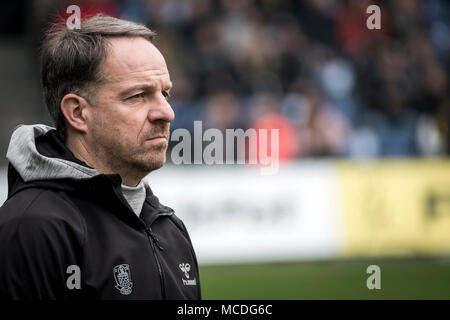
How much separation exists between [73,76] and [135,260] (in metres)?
0.76

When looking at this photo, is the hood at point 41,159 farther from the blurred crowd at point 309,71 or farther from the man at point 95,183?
the blurred crowd at point 309,71

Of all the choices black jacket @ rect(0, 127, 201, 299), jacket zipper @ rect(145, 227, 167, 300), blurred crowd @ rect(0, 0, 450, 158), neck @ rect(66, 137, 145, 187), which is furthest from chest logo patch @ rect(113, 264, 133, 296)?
blurred crowd @ rect(0, 0, 450, 158)

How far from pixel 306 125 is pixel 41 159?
10.8 meters

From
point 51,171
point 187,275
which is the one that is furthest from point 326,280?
point 51,171

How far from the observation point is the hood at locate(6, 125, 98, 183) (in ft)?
10.2

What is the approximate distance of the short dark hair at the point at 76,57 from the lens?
131 inches

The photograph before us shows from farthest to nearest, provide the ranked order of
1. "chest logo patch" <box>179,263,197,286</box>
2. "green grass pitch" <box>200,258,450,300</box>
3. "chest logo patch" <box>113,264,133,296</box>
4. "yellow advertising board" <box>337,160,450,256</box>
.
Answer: "yellow advertising board" <box>337,160,450,256</box> < "green grass pitch" <box>200,258,450,300</box> < "chest logo patch" <box>179,263,197,286</box> < "chest logo patch" <box>113,264,133,296</box>

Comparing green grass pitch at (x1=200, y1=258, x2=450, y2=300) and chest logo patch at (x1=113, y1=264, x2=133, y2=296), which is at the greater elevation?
chest logo patch at (x1=113, y1=264, x2=133, y2=296)

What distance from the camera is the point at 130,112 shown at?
3.32 metres

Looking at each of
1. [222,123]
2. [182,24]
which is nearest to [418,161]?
[222,123]

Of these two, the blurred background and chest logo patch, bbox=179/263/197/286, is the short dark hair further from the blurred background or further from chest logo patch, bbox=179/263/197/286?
the blurred background

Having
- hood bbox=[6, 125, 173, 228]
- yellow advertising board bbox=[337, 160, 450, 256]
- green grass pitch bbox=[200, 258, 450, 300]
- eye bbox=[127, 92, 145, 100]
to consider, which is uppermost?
eye bbox=[127, 92, 145, 100]

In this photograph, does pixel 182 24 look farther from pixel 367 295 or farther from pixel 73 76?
pixel 73 76

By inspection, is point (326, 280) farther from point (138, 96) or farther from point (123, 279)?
point (123, 279)
